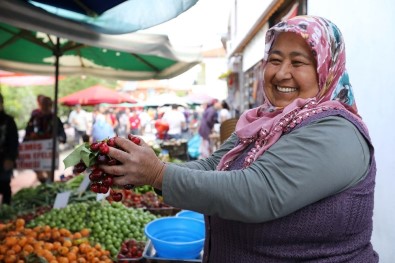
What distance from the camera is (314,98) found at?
4.38 ft

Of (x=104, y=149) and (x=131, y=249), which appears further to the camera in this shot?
(x=131, y=249)

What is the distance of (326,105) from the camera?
1290 mm

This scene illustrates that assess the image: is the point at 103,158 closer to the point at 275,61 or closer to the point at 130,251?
the point at 275,61

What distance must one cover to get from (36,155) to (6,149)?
490 millimetres

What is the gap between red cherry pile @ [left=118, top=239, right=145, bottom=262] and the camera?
3.09 meters

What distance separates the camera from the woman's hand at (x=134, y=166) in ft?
3.78

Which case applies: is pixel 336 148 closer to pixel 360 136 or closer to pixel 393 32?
pixel 360 136

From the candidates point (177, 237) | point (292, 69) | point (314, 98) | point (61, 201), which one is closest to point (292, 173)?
point (314, 98)

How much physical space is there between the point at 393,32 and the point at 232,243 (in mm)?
1738

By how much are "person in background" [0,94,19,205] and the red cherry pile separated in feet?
10.2

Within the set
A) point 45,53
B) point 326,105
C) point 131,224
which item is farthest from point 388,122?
Result: point 45,53

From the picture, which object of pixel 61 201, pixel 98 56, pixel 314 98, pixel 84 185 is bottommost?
pixel 61 201

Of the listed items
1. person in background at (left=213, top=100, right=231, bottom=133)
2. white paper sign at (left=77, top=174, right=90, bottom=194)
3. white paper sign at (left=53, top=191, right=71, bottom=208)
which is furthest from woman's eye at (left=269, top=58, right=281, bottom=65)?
person in background at (left=213, top=100, right=231, bottom=133)

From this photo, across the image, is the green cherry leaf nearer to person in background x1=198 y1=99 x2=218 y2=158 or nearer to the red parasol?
person in background x1=198 y1=99 x2=218 y2=158
